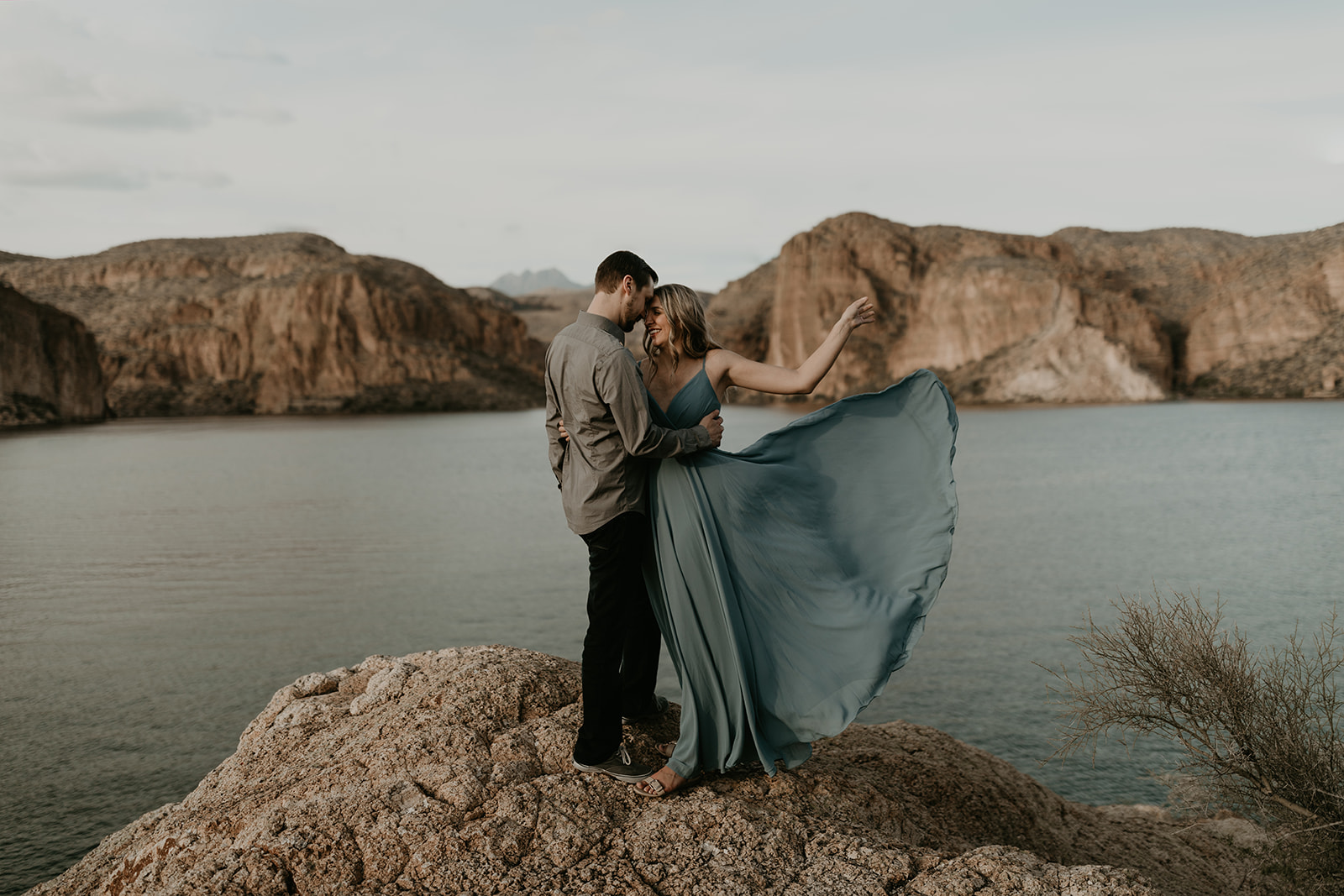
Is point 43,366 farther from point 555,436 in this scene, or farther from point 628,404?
point 628,404

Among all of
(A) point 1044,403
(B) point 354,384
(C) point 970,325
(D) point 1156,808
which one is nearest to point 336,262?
(B) point 354,384

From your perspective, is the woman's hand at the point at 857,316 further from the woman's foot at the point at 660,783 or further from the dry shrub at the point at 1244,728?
the dry shrub at the point at 1244,728

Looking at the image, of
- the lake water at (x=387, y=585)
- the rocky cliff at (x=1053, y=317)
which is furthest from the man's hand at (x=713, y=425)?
the rocky cliff at (x=1053, y=317)

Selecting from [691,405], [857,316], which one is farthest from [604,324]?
[857,316]

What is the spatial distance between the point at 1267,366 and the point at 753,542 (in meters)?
109

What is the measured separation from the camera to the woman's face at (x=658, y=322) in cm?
392

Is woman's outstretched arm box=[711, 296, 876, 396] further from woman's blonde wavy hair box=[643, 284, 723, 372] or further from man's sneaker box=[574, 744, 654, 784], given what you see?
man's sneaker box=[574, 744, 654, 784]

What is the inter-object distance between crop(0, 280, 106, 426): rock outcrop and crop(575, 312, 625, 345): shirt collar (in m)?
72.9

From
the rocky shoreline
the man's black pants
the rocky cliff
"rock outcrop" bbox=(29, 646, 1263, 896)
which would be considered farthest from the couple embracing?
the rocky cliff

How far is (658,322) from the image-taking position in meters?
3.95

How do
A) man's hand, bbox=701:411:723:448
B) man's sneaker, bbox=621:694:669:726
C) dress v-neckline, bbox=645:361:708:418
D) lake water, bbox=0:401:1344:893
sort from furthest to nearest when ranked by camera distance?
lake water, bbox=0:401:1344:893 → man's sneaker, bbox=621:694:669:726 → dress v-neckline, bbox=645:361:708:418 → man's hand, bbox=701:411:723:448

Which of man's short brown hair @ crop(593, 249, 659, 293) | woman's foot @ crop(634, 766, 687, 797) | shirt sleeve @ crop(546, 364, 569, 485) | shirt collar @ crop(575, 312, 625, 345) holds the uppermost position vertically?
man's short brown hair @ crop(593, 249, 659, 293)

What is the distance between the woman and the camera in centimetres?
383

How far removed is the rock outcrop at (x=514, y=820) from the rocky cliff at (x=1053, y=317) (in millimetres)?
96352
